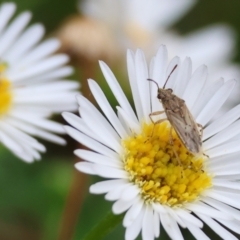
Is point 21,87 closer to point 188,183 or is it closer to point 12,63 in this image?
point 12,63

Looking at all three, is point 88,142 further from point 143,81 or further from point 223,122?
point 223,122

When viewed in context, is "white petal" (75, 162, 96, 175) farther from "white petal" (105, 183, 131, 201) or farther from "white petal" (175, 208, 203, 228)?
"white petal" (175, 208, 203, 228)

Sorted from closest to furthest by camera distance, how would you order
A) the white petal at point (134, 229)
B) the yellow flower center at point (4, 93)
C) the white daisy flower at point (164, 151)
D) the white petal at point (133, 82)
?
1. the white petal at point (134, 229)
2. the white daisy flower at point (164, 151)
3. the white petal at point (133, 82)
4. the yellow flower center at point (4, 93)

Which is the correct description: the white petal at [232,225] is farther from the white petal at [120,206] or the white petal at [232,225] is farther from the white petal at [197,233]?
the white petal at [120,206]

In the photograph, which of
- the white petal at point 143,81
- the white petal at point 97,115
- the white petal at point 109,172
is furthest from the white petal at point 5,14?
the white petal at point 109,172

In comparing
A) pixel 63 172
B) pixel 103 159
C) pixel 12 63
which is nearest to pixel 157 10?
pixel 63 172

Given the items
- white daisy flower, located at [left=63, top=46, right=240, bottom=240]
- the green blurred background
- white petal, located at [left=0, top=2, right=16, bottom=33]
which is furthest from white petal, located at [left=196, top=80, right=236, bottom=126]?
the green blurred background
